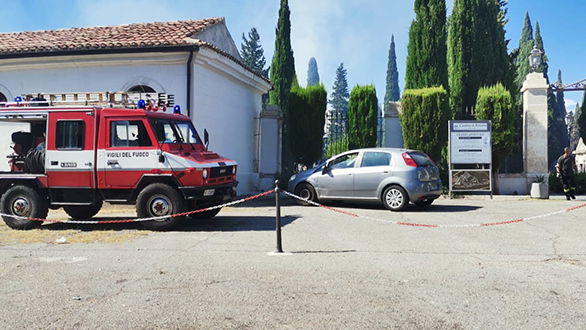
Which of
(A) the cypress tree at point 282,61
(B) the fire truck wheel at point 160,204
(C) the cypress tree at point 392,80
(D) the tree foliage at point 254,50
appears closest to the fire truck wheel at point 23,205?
(B) the fire truck wheel at point 160,204

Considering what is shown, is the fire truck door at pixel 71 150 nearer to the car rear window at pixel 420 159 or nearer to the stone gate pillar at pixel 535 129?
the car rear window at pixel 420 159

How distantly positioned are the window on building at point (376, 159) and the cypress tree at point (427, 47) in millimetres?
7795

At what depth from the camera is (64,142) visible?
8.60 m

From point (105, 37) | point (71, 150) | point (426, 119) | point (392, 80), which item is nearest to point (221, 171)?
point (71, 150)

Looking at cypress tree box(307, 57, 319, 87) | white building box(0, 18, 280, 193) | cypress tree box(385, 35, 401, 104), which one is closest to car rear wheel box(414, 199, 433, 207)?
white building box(0, 18, 280, 193)

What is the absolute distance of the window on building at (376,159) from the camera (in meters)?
11.1

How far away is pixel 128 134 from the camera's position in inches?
333

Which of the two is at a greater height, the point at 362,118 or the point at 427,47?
the point at 427,47

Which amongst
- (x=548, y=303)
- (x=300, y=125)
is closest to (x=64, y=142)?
(x=548, y=303)

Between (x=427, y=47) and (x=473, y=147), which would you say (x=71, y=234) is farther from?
(x=427, y=47)

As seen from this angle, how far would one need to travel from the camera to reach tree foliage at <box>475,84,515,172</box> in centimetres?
1516

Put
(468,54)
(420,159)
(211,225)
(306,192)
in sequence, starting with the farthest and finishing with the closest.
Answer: (468,54)
(306,192)
(420,159)
(211,225)

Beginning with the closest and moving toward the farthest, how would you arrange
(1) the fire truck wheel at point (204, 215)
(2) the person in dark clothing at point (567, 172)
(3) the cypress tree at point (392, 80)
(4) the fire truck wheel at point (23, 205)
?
(4) the fire truck wheel at point (23, 205), (1) the fire truck wheel at point (204, 215), (2) the person in dark clothing at point (567, 172), (3) the cypress tree at point (392, 80)

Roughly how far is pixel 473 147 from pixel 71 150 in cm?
1154
